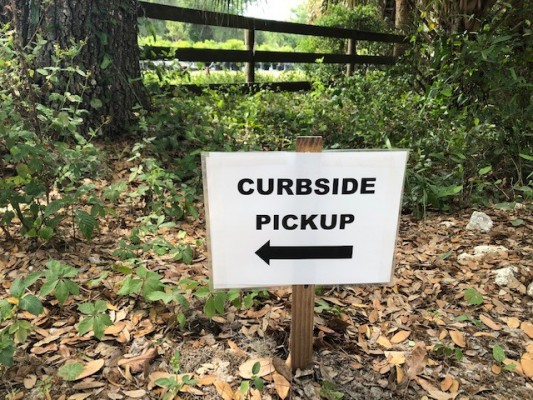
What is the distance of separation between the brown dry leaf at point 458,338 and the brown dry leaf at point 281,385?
73cm

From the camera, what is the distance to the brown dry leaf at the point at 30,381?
1.51m

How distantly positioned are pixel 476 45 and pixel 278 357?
316 centimetres

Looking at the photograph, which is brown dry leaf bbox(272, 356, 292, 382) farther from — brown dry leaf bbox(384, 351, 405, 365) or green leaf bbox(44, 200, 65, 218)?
green leaf bbox(44, 200, 65, 218)

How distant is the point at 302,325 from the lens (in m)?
1.58

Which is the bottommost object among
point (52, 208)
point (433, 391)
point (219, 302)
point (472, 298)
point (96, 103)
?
point (433, 391)

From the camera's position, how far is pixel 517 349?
1.79 meters

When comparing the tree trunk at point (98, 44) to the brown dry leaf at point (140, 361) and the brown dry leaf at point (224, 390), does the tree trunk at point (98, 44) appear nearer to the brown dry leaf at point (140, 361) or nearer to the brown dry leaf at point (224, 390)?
the brown dry leaf at point (140, 361)

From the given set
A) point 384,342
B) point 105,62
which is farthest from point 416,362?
point 105,62

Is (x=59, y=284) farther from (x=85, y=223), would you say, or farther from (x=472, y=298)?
(x=472, y=298)

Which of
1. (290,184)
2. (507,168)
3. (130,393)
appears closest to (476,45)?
(507,168)

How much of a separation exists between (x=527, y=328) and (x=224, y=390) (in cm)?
132

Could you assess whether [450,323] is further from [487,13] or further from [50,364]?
[487,13]

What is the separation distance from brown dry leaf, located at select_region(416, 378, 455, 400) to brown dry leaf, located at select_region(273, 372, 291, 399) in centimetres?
48

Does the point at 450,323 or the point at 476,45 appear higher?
the point at 476,45
